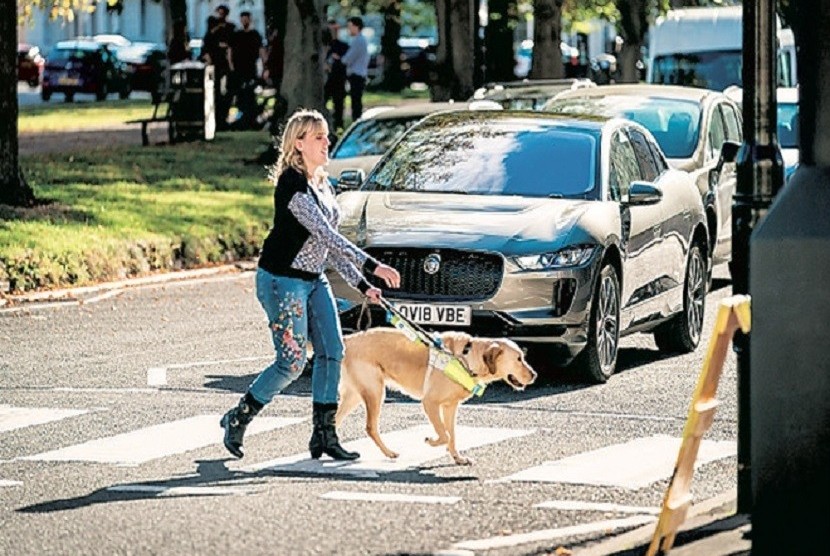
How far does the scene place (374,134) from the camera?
79.1ft

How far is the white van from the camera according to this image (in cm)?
3556

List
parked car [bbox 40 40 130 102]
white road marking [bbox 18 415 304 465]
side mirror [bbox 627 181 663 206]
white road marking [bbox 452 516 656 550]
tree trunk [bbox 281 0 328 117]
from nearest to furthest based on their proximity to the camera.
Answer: white road marking [bbox 452 516 656 550], white road marking [bbox 18 415 304 465], side mirror [bbox 627 181 663 206], tree trunk [bbox 281 0 328 117], parked car [bbox 40 40 130 102]

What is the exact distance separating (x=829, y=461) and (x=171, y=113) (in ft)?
96.9

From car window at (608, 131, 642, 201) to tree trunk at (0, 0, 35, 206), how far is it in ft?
30.9

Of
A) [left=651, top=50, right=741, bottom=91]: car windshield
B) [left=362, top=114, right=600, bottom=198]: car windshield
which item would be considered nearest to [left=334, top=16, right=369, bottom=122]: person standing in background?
[left=651, top=50, right=741, bottom=91]: car windshield

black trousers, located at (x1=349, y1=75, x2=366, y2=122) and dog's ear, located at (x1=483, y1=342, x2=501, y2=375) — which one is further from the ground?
black trousers, located at (x1=349, y1=75, x2=366, y2=122)

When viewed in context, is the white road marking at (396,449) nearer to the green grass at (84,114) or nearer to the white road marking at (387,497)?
the white road marking at (387,497)

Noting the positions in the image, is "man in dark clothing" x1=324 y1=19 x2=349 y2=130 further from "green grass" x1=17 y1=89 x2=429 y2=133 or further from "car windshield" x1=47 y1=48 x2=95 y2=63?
"car windshield" x1=47 y1=48 x2=95 y2=63

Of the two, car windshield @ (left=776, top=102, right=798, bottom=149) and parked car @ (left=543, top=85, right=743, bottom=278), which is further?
car windshield @ (left=776, top=102, right=798, bottom=149)

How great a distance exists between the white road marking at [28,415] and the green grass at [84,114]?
28361mm

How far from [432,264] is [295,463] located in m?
3.31

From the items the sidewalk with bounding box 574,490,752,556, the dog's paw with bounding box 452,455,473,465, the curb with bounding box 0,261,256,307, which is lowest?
the curb with bounding box 0,261,256,307

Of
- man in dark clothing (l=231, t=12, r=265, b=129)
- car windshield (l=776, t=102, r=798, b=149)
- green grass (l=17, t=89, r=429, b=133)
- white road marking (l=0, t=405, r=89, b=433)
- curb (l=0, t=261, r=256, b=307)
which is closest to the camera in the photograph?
white road marking (l=0, t=405, r=89, b=433)

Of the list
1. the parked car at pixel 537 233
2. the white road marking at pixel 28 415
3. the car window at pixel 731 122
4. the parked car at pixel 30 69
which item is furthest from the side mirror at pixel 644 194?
the parked car at pixel 30 69
